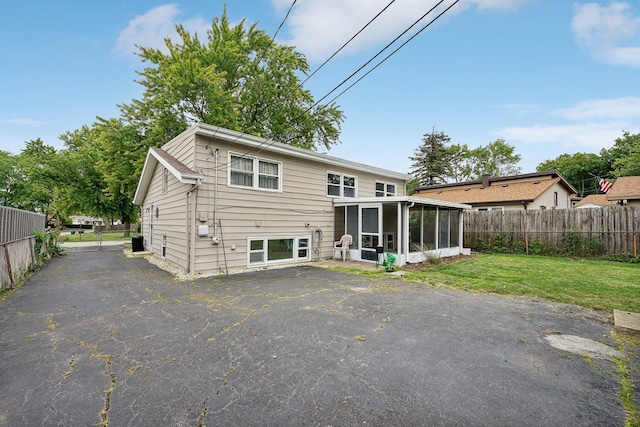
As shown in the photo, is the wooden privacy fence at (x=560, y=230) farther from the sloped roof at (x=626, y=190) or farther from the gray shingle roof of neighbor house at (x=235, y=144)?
the gray shingle roof of neighbor house at (x=235, y=144)

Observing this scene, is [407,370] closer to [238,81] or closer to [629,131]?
[238,81]

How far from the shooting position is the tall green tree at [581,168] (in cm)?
4003

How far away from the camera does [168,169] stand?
314 inches

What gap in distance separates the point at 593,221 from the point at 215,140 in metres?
15.0

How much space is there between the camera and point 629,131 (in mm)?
36156

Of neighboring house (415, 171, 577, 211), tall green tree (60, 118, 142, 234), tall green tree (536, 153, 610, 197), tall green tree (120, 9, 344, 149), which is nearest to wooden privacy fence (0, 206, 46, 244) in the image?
tall green tree (60, 118, 142, 234)

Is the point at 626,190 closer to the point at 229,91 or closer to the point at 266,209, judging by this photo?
the point at 266,209

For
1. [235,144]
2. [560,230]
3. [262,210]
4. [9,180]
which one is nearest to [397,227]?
[262,210]

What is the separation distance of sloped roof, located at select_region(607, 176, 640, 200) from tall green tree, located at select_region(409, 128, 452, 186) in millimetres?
18257

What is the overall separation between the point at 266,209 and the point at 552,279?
8.55 m

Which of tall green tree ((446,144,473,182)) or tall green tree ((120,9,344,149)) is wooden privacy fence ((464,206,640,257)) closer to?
tall green tree ((120,9,344,149))

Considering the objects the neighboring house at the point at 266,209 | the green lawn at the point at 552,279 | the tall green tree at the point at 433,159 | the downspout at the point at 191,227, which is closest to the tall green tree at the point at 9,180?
the neighboring house at the point at 266,209

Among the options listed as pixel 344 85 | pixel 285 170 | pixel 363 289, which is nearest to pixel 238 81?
pixel 285 170

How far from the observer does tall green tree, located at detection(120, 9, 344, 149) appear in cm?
1586
